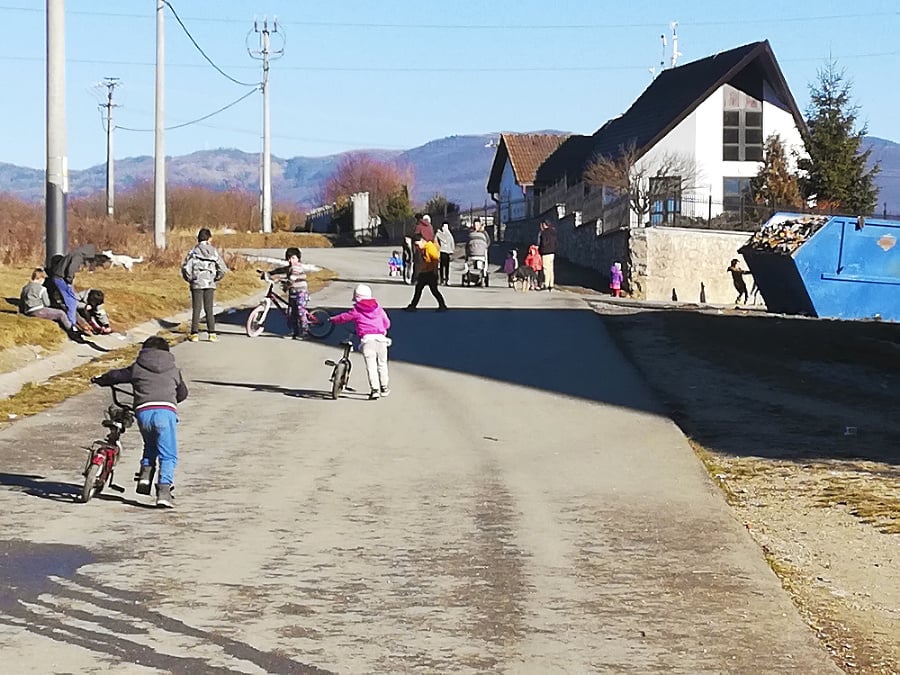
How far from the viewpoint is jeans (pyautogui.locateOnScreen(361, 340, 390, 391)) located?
1529 cm

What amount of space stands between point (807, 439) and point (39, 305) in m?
11.5

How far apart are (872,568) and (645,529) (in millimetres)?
1522

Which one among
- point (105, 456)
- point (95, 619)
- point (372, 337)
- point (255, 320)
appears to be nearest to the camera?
point (95, 619)

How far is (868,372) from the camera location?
18766 millimetres

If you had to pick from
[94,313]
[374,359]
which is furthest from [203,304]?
[374,359]

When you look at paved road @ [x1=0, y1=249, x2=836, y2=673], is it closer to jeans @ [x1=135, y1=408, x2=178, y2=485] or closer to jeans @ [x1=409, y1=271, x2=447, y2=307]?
jeans @ [x1=135, y1=408, x2=178, y2=485]

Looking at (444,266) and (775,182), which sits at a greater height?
(775,182)

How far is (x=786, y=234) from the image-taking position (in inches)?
1163

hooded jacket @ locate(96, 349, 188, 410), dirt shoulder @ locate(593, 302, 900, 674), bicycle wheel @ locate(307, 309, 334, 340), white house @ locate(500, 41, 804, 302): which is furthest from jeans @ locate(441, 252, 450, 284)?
hooded jacket @ locate(96, 349, 188, 410)

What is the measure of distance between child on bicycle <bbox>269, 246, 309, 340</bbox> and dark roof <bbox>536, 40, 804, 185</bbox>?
3695 cm

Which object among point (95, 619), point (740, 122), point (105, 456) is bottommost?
point (95, 619)

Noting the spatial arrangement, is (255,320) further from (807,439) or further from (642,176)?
(642,176)

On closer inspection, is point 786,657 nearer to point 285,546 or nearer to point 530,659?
point 530,659

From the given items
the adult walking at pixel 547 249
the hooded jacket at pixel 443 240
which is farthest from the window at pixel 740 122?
the hooded jacket at pixel 443 240
